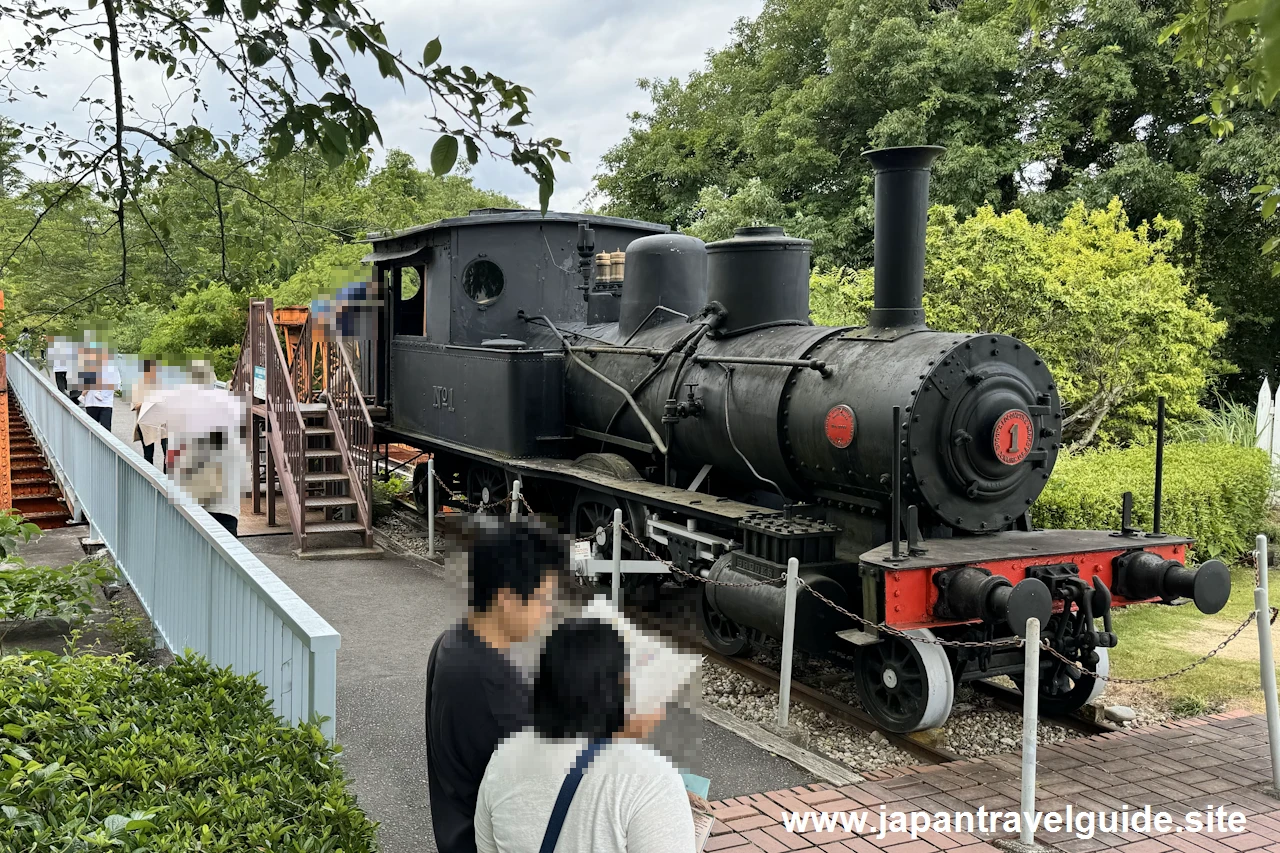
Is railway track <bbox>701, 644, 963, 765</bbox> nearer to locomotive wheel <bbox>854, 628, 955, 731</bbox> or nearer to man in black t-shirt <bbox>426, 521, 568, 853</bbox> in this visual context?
locomotive wheel <bbox>854, 628, 955, 731</bbox>

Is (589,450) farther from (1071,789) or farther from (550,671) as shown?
(550,671)

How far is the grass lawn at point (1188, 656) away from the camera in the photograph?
6.45m

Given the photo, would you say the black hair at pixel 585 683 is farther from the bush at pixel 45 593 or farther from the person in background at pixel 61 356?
the person in background at pixel 61 356

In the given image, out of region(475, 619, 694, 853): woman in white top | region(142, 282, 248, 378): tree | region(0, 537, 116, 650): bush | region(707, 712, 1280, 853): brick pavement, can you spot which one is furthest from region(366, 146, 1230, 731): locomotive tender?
region(142, 282, 248, 378): tree

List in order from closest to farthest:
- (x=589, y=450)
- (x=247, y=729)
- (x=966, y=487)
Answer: (x=247, y=729) < (x=966, y=487) < (x=589, y=450)

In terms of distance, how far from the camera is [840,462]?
601 centimetres

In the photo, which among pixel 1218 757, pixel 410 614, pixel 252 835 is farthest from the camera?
pixel 410 614

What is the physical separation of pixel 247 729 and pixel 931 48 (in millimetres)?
17415

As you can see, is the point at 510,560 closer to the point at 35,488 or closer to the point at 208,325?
the point at 35,488

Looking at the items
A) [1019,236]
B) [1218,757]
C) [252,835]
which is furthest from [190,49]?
[1019,236]

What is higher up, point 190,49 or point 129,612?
point 190,49

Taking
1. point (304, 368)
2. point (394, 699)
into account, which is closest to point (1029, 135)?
point (304, 368)

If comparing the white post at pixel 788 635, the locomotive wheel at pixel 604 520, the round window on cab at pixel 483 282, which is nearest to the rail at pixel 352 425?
the round window on cab at pixel 483 282

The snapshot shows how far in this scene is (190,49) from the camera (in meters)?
4.97
